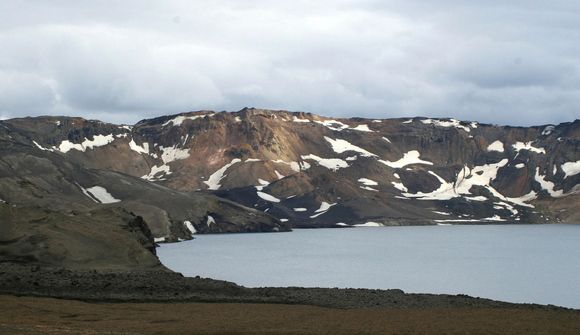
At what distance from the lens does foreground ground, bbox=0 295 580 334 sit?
4294 centimetres

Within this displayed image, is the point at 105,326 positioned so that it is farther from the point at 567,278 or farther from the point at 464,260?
the point at 464,260

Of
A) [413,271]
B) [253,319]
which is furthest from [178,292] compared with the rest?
[413,271]

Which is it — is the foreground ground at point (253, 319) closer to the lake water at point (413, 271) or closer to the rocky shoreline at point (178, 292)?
the rocky shoreline at point (178, 292)

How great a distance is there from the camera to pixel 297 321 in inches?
1866

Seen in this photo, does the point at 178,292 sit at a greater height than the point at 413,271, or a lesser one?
lesser

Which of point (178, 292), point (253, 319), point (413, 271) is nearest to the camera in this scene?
point (253, 319)

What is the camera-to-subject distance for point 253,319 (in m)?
48.0

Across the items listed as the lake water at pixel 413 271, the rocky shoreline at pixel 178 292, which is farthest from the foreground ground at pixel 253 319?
the lake water at pixel 413 271

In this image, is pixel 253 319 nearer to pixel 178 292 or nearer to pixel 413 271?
pixel 178 292

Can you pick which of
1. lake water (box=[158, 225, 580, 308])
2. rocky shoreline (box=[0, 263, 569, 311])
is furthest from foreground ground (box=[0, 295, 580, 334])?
lake water (box=[158, 225, 580, 308])

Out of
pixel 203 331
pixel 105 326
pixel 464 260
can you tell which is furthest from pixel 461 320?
pixel 464 260

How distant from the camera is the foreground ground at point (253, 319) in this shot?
42.9 meters

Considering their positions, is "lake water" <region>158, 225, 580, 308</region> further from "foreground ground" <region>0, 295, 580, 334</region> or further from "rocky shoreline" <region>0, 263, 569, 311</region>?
"foreground ground" <region>0, 295, 580, 334</region>

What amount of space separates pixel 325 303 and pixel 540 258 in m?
96.9
